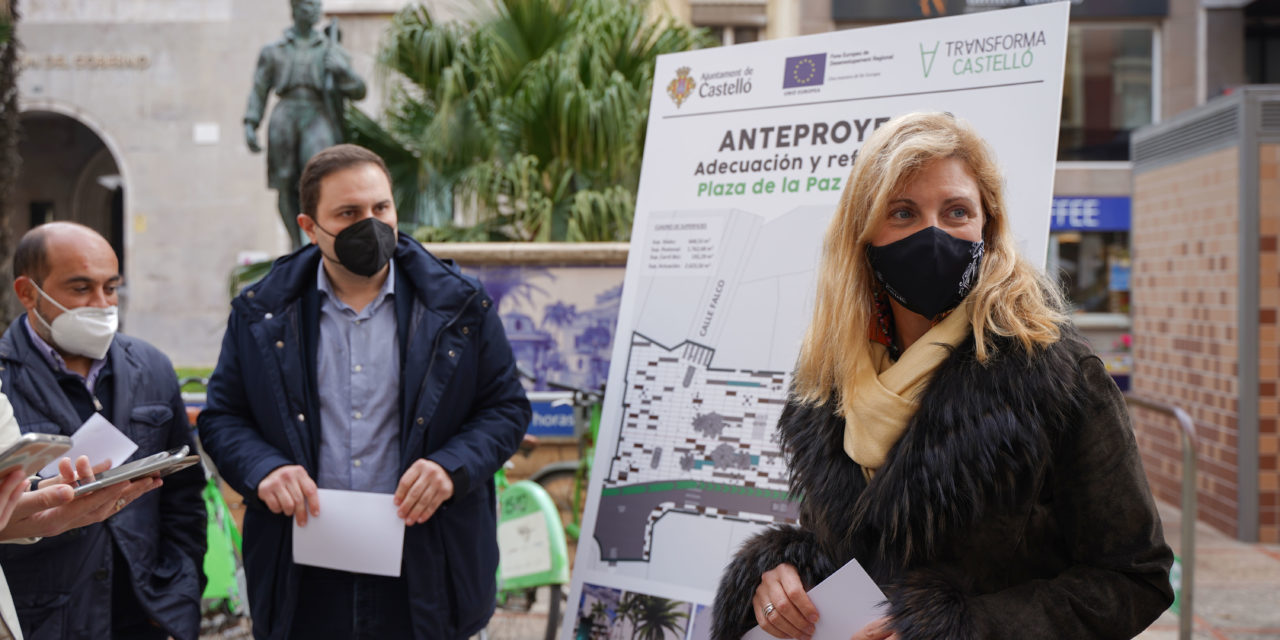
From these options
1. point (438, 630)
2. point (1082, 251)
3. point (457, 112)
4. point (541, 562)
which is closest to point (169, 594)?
point (438, 630)

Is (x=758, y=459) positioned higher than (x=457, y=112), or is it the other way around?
(x=457, y=112)

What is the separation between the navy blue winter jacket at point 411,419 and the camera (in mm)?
2490

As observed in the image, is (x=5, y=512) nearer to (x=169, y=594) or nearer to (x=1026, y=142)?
(x=169, y=594)

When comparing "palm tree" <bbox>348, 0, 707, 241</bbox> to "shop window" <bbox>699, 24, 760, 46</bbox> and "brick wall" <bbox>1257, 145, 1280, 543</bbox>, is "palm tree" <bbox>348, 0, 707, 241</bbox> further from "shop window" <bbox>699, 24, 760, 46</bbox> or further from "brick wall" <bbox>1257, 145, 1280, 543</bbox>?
"shop window" <bbox>699, 24, 760, 46</bbox>

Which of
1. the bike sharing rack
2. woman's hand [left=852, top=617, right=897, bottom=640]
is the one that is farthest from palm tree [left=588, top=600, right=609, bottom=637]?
the bike sharing rack

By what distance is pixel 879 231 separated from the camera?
1.72 meters

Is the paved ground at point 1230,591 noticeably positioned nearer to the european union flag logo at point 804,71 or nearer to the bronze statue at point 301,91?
the european union flag logo at point 804,71

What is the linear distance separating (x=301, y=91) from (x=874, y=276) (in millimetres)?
6572

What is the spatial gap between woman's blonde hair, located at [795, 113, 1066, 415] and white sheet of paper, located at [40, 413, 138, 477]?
157 cm

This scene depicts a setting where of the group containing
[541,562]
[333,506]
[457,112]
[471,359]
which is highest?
[457,112]

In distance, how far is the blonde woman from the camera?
Result: 1.53 m

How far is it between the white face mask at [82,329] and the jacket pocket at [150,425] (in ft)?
0.58

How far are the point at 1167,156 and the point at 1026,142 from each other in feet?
20.3

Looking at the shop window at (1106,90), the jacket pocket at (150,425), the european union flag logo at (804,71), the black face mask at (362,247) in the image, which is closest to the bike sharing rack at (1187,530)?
the european union flag logo at (804,71)
